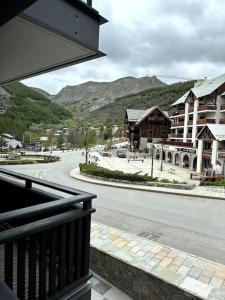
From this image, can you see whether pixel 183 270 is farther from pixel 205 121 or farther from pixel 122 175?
pixel 205 121

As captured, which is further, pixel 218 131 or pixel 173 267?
pixel 218 131

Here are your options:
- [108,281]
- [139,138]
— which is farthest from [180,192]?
[139,138]

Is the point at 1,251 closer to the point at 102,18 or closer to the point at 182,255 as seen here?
the point at 102,18

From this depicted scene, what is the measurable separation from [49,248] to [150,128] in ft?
208

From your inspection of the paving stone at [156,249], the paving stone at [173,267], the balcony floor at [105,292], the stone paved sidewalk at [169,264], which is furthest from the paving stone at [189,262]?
the balcony floor at [105,292]

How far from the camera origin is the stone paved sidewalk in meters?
5.26

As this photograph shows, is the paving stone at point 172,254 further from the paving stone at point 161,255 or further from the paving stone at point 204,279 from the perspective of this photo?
the paving stone at point 204,279

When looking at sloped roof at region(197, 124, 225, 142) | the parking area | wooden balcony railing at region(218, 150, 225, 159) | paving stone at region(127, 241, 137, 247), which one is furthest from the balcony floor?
sloped roof at region(197, 124, 225, 142)

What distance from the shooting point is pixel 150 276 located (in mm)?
5566

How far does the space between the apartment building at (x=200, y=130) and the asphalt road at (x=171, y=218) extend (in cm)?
1427

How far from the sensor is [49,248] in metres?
3.08

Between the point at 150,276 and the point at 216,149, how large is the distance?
28620mm

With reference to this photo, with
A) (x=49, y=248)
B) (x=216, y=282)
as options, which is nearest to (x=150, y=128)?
(x=216, y=282)

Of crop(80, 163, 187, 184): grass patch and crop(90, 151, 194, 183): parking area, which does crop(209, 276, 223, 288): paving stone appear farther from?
crop(90, 151, 194, 183): parking area
